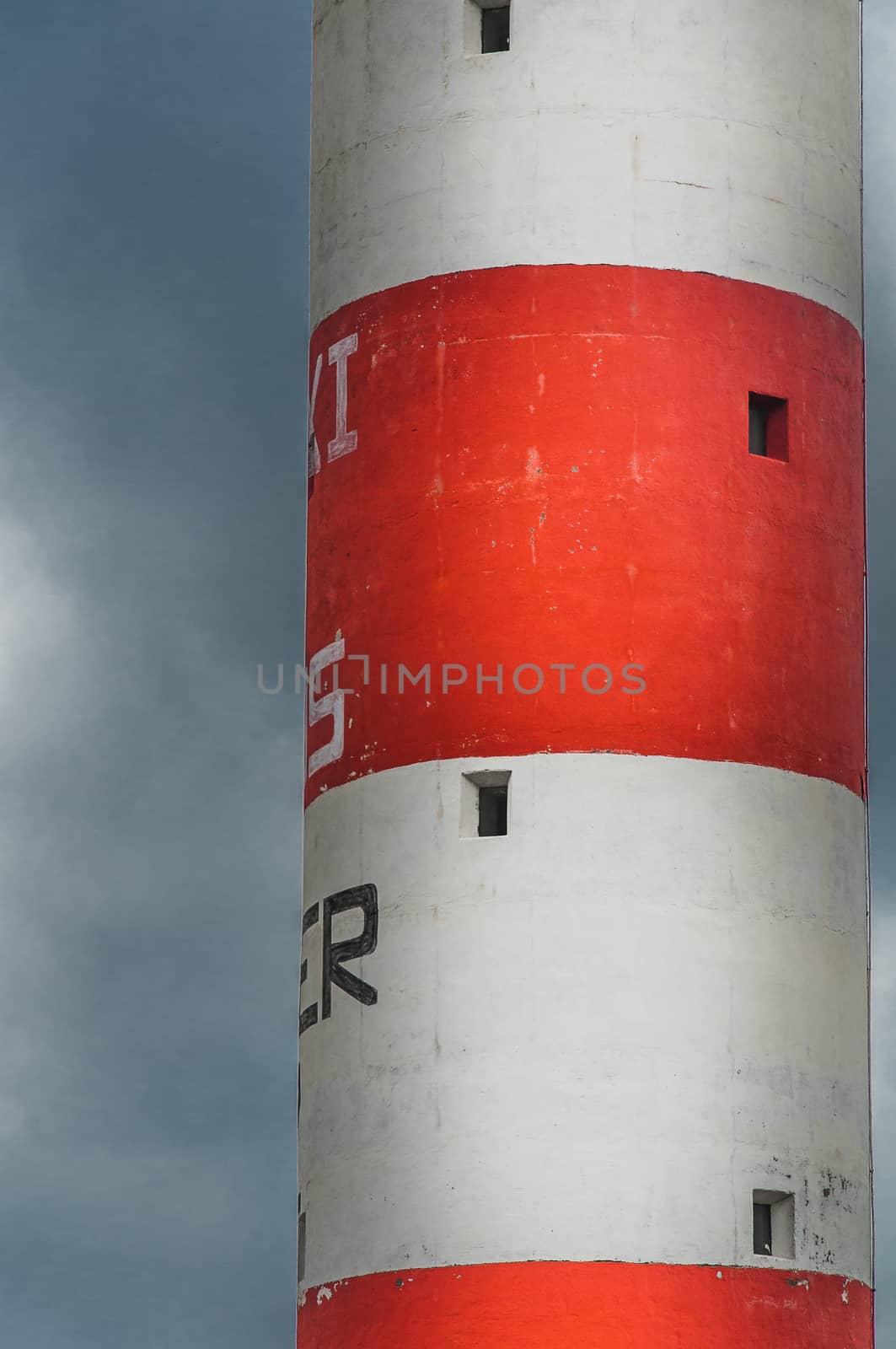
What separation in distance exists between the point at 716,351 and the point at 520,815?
589cm

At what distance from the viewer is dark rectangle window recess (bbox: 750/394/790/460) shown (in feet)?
120

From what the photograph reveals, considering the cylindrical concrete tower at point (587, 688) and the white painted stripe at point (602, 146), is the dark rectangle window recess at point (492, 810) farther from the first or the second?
the white painted stripe at point (602, 146)

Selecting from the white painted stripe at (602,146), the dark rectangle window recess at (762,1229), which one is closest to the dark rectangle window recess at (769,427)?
the white painted stripe at (602,146)

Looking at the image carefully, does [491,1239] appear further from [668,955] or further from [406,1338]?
[668,955]

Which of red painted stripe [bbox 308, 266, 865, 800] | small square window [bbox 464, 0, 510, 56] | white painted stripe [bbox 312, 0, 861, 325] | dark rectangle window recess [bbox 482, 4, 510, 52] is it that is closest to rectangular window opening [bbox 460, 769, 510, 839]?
red painted stripe [bbox 308, 266, 865, 800]

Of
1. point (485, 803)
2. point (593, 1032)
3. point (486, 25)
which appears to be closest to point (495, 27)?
point (486, 25)

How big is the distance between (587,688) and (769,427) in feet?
13.6

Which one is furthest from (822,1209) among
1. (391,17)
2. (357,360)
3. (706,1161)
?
(391,17)

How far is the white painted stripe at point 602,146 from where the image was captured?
36.1 metres

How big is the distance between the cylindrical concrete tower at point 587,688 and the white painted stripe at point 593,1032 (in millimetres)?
45

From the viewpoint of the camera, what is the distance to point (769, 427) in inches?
1442

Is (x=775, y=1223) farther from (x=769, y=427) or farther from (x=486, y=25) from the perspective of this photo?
(x=486, y=25)

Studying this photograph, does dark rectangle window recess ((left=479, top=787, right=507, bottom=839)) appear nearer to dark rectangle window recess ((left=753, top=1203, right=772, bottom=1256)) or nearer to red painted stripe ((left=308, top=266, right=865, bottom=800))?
red painted stripe ((left=308, top=266, right=865, bottom=800))

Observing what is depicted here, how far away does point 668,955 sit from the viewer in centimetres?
3406
